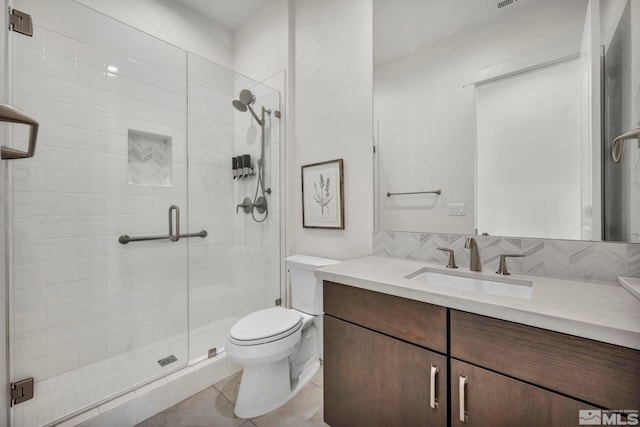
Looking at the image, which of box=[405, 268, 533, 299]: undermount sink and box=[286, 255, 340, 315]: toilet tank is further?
box=[286, 255, 340, 315]: toilet tank

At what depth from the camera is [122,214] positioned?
1.91 m

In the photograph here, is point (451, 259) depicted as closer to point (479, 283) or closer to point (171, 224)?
point (479, 283)

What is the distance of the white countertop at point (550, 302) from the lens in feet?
2.08

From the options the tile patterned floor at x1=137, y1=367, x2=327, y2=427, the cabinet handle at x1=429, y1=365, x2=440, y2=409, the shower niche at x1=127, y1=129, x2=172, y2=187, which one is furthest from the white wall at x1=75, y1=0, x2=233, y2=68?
the cabinet handle at x1=429, y1=365, x2=440, y2=409

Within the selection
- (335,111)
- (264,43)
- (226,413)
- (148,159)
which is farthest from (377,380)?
(264,43)

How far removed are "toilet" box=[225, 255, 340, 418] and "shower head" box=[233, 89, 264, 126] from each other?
50.8 inches

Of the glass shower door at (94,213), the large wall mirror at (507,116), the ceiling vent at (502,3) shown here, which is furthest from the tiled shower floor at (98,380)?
the ceiling vent at (502,3)

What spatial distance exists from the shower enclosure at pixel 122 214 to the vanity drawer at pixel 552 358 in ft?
5.43

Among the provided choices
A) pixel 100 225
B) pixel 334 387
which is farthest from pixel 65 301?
pixel 334 387

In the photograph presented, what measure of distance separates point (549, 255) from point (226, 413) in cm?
176

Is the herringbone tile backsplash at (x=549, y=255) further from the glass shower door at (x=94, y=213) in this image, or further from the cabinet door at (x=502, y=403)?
the glass shower door at (x=94, y=213)

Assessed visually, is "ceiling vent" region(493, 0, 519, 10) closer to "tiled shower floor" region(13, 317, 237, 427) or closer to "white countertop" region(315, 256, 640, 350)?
"white countertop" region(315, 256, 640, 350)

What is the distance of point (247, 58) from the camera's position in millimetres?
2527

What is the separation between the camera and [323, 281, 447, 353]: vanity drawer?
0.88 meters
